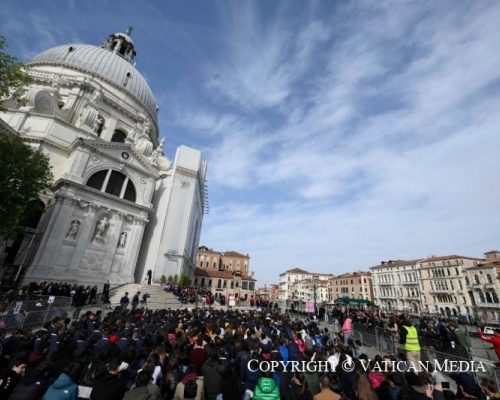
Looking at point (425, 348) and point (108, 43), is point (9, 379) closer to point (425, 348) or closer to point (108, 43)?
point (425, 348)

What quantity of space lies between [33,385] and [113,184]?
84.9 ft

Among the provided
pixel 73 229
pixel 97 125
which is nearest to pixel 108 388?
pixel 73 229

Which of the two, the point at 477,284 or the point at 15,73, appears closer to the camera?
the point at 15,73

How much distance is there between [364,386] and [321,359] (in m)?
2.13

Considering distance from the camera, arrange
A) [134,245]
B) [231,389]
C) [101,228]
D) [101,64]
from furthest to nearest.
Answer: [101,64], [134,245], [101,228], [231,389]

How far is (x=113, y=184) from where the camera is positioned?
86.4 feet

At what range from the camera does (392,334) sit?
1090 centimetres

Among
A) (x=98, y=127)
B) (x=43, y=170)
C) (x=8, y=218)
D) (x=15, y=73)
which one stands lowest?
(x=8, y=218)

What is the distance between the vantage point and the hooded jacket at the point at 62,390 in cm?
344

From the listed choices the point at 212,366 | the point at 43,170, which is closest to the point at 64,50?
the point at 43,170

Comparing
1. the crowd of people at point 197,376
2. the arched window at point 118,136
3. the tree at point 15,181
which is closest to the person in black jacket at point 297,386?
the crowd of people at point 197,376

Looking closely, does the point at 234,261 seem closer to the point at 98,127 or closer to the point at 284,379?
the point at 98,127

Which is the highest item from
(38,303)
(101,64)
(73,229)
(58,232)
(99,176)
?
(101,64)

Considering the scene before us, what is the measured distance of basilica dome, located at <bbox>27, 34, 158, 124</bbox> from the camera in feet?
113
